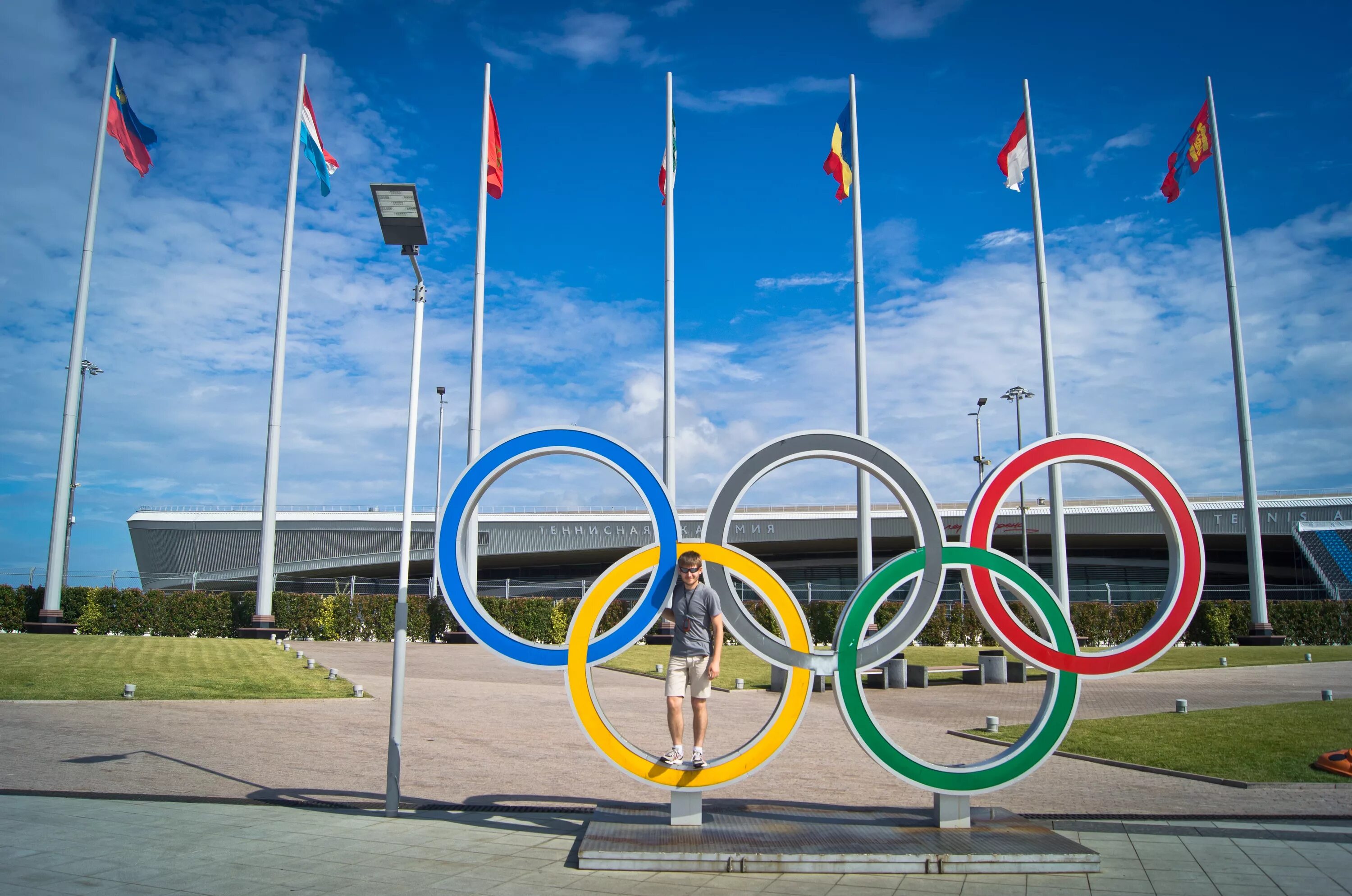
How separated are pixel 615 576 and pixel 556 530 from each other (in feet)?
133

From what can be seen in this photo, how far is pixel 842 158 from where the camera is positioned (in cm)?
2019

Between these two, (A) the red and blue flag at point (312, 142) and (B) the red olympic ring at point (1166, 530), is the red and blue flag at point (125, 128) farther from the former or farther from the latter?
(B) the red olympic ring at point (1166, 530)

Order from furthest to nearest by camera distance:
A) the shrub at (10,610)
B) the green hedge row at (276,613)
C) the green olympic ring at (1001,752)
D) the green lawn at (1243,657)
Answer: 1. the green hedge row at (276,613)
2. the shrub at (10,610)
3. the green lawn at (1243,657)
4. the green olympic ring at (1001,752)

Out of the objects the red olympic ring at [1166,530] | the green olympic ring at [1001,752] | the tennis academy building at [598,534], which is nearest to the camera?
the green olympic ring at [1001,752]

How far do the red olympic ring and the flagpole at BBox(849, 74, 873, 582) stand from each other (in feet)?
34.6

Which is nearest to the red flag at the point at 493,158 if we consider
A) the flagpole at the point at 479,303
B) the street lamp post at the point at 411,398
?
the flagpole at the point at 479,303

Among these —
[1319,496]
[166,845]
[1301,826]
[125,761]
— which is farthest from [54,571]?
[1319,496]

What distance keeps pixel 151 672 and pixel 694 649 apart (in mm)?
13509

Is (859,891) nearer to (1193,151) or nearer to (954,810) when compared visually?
(954,810)

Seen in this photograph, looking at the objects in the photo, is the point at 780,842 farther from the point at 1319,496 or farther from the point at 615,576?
the point at 1319,496

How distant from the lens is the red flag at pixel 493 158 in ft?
64.4

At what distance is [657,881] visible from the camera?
552cm

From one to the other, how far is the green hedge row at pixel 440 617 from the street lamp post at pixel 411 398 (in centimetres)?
1831

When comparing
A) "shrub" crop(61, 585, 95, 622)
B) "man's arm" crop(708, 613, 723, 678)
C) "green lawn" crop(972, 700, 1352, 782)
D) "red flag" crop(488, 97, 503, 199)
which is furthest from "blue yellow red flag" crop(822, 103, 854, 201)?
"shrub" crop(61, 585, 95, 622)
